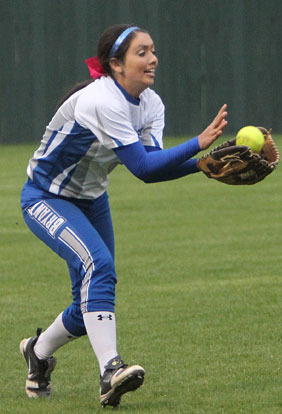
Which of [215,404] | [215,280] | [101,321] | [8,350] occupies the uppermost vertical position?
[101,321]

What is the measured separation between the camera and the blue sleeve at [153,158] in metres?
5.10

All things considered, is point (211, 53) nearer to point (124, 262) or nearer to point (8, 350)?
point (124, 262)

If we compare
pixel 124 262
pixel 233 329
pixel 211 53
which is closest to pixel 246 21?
pixel 211 53

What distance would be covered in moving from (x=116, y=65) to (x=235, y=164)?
769 mm

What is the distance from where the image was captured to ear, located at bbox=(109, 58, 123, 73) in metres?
5.36

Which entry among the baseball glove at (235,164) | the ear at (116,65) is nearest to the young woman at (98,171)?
the ear at (116,65)

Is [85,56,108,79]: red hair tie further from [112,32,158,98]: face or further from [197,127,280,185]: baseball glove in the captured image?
[197,127,280,185]: baseball glove

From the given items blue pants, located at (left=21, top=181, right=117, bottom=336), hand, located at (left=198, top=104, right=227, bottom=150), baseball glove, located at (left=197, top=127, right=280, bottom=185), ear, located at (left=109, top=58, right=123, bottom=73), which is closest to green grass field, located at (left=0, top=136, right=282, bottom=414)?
blue pants, located at (left=21, top=181, right=117, bottom=336)

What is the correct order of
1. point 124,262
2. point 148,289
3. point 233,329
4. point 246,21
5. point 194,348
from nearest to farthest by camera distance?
point 194,348 → point 233,329 → point 148,289 → point 124,262 → point 246,21

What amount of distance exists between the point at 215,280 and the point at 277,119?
17.6 metres

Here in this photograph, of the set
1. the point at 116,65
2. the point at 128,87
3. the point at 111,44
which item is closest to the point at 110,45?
the point at 111,44

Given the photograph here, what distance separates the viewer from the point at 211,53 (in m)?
25.6

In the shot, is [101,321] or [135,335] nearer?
[101,321]

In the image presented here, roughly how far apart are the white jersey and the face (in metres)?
0.06
